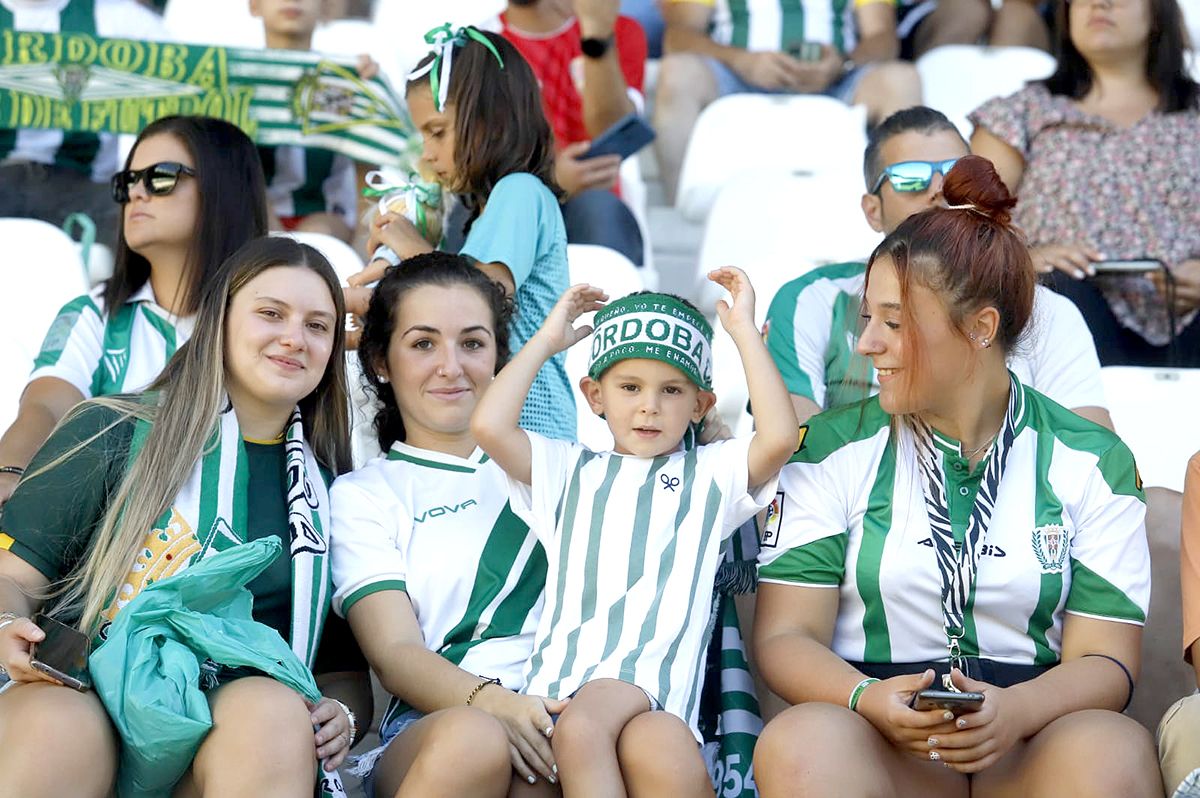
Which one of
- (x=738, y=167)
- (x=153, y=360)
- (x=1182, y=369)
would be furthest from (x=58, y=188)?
(x=1182, y=369)

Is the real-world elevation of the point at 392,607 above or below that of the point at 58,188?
below

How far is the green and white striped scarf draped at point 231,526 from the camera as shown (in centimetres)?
255

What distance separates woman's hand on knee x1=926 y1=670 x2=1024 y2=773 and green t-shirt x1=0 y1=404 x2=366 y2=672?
1067mm

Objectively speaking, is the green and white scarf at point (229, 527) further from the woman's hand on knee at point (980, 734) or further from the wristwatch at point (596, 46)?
the wristwatch at point (596, 46)

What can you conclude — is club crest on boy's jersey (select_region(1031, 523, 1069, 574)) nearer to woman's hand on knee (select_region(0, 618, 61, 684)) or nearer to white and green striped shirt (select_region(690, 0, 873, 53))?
woman's hand on knee (select_region(0, 618, 61, 684))

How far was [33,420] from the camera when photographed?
3.12 m

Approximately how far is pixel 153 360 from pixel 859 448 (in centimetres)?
148

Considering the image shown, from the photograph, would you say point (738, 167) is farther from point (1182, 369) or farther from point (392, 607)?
point (392, 607)

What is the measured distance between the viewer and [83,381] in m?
3.25

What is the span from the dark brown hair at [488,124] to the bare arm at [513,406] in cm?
57

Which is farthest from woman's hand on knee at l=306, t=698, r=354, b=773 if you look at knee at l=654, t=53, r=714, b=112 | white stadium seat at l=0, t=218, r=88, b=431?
knee at l=654, t=53, r=714, b=112

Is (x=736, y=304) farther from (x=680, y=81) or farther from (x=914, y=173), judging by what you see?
(x=680, y=81)

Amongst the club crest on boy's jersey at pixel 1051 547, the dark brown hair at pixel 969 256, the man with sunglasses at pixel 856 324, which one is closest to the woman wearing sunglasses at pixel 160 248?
the man with sunglasses at pixel 856 324

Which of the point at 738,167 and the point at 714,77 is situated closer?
the point at 738,167
